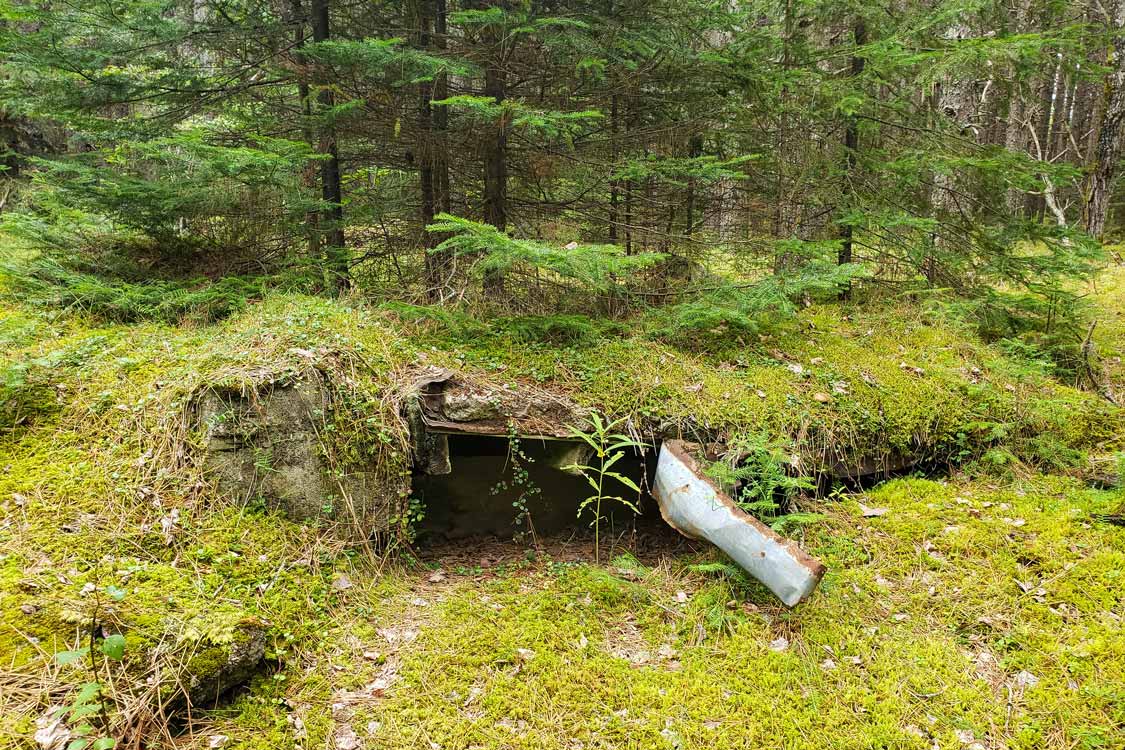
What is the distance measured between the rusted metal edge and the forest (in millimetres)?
31

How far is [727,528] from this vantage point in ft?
12.1

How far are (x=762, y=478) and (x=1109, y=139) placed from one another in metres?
9.72

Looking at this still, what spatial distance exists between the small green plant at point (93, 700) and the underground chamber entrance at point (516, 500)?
250 centimetres

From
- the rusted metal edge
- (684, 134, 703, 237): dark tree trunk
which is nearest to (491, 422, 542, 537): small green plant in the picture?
the rusted metal edge

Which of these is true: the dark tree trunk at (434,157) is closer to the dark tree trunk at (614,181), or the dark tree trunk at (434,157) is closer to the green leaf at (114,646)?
the dark tree trunk at (614,181)

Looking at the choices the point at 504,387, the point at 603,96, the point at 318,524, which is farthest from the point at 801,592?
the point at 603,96

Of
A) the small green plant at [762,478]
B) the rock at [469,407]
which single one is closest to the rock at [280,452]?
the rock at [469,407]

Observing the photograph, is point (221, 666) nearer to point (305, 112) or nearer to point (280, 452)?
point (280, 452)

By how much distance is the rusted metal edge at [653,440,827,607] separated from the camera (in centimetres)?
333

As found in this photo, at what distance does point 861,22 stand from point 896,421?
512 cm

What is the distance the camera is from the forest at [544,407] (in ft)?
9.42

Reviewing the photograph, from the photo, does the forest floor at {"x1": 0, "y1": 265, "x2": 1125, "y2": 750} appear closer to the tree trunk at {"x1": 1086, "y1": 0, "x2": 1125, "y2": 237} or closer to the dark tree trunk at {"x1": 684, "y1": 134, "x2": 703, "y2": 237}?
the dark tree trunk at {"x1": 684, "y1": 134, "x2": 703, "y2": 237}

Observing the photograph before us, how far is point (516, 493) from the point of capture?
5125 mm

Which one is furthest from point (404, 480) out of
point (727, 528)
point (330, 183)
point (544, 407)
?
point (330, 183)
